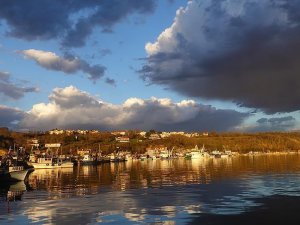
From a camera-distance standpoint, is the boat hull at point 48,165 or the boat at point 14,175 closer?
the boat at point 14,175

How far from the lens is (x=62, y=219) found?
3375cm

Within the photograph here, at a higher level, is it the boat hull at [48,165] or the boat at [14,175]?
the boat hull at [48,165]

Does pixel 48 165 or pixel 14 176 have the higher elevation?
pixel 48 165

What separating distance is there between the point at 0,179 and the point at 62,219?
4866cm

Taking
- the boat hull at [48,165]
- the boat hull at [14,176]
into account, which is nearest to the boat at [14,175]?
the boat hull at [14,176]

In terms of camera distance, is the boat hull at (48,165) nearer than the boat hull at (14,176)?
No

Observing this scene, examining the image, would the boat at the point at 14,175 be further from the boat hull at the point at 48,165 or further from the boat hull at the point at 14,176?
the boat hull at the point at 48,165

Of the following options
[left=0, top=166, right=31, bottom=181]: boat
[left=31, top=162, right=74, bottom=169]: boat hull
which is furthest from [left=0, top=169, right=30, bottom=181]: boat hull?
[left=31, top=162, right=74, bottom=169]: boat hull

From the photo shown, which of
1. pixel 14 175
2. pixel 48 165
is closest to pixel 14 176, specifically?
pixel 14 175

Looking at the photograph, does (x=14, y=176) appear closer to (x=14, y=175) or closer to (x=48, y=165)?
(x=14, y=175)

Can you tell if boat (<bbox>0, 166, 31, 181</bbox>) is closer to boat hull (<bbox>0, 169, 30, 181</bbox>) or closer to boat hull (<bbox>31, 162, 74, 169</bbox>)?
boat hull (<bbox>0, 169, 30, 181</bbox>)

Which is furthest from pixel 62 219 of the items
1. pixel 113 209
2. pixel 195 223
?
pixel 195 223

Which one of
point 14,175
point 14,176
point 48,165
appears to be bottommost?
point 14,176

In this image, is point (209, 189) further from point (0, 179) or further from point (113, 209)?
point (0, 179)
